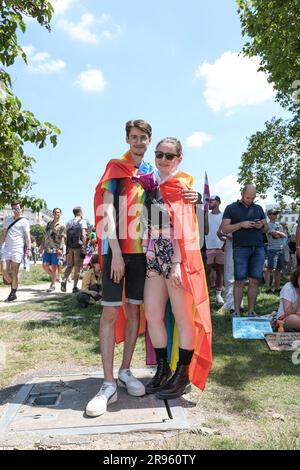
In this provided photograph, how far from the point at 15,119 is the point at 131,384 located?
2.32 meters

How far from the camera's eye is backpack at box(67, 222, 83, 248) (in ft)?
30.6

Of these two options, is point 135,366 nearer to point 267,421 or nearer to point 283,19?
point 267,421

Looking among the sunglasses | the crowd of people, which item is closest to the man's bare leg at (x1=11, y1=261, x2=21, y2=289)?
the crowd of people

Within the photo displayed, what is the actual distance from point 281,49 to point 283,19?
2.10 feet

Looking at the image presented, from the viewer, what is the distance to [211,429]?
257 centimetres

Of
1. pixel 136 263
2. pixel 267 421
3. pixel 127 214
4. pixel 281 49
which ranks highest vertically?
pixel 281 49

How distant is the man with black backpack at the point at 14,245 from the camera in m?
8.12

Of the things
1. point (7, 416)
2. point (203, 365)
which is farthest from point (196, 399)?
point (7, 416)

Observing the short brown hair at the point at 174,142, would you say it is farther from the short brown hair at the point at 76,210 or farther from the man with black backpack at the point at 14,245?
the short brown hair at the point at 76,210

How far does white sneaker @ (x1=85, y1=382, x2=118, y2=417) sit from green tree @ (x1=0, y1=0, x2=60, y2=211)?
1.92m

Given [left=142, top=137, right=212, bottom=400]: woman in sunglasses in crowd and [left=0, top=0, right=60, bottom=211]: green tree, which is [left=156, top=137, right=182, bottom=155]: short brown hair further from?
[left=0, top=0, right=60, bottom=211]: green tree

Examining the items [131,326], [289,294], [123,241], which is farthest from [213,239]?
[123,241]

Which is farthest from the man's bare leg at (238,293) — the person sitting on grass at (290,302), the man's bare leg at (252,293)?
the person sitting on grass at (290,302)

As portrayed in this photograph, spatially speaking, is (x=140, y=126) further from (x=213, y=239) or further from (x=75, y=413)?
(x=213, y=239)
